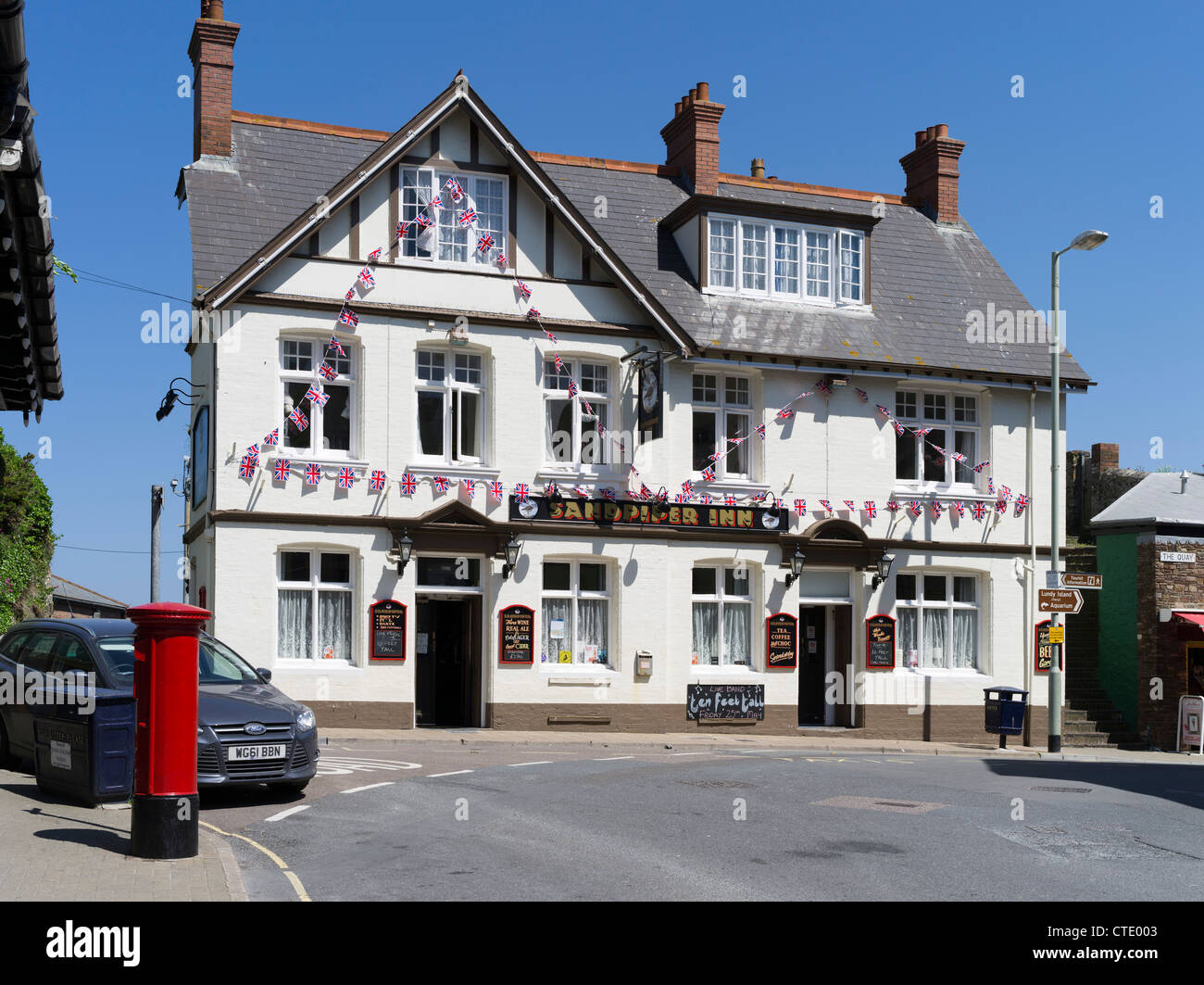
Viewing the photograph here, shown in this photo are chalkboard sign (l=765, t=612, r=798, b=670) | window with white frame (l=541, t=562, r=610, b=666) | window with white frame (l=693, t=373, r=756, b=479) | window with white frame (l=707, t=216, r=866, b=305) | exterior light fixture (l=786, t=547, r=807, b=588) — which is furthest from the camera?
window with white frame (l=707, t=216, r=866, b=305)

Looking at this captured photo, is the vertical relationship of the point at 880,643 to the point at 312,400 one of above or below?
below

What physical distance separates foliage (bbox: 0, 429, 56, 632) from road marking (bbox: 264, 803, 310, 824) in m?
13.6

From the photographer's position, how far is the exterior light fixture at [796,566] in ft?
82.9

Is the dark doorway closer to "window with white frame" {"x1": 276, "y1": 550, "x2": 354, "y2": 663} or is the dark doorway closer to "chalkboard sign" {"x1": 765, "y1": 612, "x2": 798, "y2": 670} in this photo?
"window with white frame" {"x1": 276, "y1": 550, "x2": 354, "y2": 663}

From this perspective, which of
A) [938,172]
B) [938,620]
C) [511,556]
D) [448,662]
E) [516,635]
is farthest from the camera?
[938,172]

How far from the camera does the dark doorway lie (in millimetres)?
24141

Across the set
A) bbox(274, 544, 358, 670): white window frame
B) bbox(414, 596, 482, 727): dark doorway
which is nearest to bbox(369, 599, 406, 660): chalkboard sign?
bbox(274, 544, 358, 670): white window frame

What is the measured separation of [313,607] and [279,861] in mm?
12926

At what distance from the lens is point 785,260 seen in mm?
27125

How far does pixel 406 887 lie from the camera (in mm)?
9102

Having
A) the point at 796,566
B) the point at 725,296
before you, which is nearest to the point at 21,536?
the point at 725,296

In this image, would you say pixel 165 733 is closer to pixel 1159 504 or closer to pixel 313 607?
pixel 313 607

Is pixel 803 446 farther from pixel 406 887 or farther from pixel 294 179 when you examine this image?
pixel 406 887

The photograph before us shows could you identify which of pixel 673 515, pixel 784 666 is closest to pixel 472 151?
pixel 673 515
